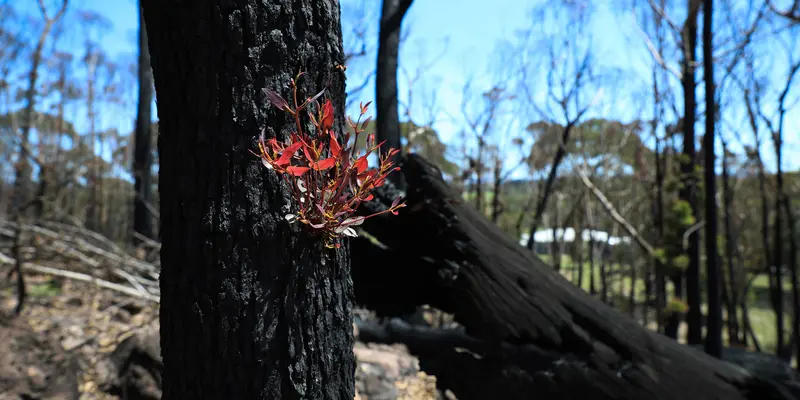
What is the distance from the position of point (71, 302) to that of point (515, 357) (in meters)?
5.81

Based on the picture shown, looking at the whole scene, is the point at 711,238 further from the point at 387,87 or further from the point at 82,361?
the point at 82,361

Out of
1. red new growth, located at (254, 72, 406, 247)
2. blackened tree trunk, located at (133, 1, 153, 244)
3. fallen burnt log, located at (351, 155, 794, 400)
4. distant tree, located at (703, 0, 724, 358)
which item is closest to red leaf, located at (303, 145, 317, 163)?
red new growth, located at (254, 72, 406, 247)

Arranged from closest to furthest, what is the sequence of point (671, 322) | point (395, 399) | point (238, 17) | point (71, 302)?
1. point (238, 17)
2. point (395, 399)
3. point (71, 302)
4. point (671, 322)

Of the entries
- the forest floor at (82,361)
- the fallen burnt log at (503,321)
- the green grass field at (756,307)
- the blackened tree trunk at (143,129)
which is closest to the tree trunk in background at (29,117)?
the blackened tree trunk at (143,129)

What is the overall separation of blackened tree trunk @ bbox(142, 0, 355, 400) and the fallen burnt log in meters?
1.37

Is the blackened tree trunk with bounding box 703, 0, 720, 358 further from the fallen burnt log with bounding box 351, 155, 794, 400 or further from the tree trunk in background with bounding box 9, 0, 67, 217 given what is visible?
the tree trunk in background with bounding box 9, 0, 67, 217

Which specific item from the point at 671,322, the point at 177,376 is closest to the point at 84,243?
the point at 177,376

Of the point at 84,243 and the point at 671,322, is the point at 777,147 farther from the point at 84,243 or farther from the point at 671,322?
the point at 84,243

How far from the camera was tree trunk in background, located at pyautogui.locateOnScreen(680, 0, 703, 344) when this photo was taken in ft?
20.5

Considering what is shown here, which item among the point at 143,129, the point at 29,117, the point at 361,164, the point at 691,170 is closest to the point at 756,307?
the point at 691,170

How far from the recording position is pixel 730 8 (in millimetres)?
11117

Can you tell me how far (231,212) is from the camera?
1.25 metres

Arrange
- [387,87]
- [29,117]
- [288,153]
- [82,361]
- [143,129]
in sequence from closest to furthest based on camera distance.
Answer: [288,153], [82,361], [387,87], [143,129], [29,117]

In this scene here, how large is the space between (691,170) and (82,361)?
9.29 m
